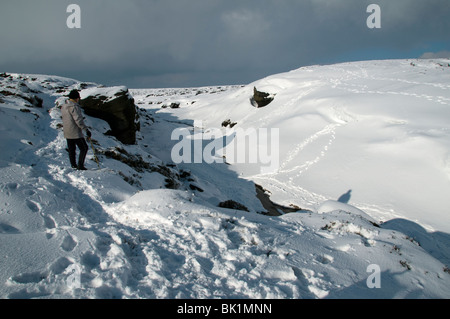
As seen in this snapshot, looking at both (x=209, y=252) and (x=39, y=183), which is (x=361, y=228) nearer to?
(x=209, y=252)

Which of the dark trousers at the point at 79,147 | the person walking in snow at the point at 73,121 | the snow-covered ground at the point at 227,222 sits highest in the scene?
the person walking in snow at the point at 73,121

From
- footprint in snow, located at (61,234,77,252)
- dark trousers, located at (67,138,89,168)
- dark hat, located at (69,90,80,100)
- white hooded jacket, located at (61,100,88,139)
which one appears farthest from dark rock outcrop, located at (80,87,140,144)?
footprint in snow, located at (61,234,77,252)

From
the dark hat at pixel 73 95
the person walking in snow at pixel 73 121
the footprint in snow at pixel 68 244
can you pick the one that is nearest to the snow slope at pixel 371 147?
the person walking in snow at pixel 73 121

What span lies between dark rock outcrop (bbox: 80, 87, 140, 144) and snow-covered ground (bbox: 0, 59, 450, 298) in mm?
964

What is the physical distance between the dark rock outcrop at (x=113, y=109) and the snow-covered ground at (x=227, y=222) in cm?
96

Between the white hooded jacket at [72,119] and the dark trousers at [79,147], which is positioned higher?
the white hooded jacket at [72,119]

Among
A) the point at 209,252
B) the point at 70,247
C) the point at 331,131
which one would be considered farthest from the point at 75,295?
the point at 331,131

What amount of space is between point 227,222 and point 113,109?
14978mm

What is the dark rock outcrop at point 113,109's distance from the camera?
1691 centimetres

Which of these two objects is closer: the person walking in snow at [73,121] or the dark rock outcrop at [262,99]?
the person walking in snow at [73,121]

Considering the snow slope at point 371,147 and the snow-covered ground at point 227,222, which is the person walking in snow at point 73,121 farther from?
the snow slope at point 371,147

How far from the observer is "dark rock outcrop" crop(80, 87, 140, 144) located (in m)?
16.9

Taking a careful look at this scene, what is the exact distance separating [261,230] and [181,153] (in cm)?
1899

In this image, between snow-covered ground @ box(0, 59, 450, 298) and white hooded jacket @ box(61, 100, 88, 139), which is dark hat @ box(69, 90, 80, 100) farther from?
snow-covered ground @ box(0, 59, 450, 298)
